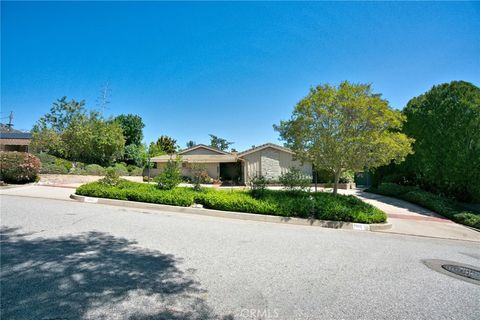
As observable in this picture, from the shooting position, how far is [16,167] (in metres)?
15.0

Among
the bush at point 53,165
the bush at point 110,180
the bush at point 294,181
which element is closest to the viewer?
the bush at point 294,181

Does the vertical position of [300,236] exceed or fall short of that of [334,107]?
it falls short

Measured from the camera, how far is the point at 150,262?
14.2 ft

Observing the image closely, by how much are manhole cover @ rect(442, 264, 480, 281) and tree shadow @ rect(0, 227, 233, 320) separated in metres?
5.08

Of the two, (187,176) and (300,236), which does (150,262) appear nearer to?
(300,236)

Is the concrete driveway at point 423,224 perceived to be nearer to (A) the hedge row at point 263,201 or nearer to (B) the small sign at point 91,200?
(A) the hedge row at point 263,201

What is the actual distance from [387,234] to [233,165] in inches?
778

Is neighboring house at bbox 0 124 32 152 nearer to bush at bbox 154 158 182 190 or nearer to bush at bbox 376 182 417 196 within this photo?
bush at bbox 154 158 182 190

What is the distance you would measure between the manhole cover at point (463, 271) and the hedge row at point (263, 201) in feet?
10.0

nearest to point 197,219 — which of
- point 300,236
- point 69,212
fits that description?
point 300,236

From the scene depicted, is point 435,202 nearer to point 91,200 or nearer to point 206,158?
point 91,200

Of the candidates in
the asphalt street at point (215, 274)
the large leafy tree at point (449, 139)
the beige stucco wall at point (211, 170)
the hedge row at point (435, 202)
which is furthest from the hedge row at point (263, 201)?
the beige stucco wall at point (211, 170)

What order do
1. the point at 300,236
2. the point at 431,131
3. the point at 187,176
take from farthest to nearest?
the point at 187,176 → the point at 431,131 → the point at 300,236

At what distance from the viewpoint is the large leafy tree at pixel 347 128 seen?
8945 mm
